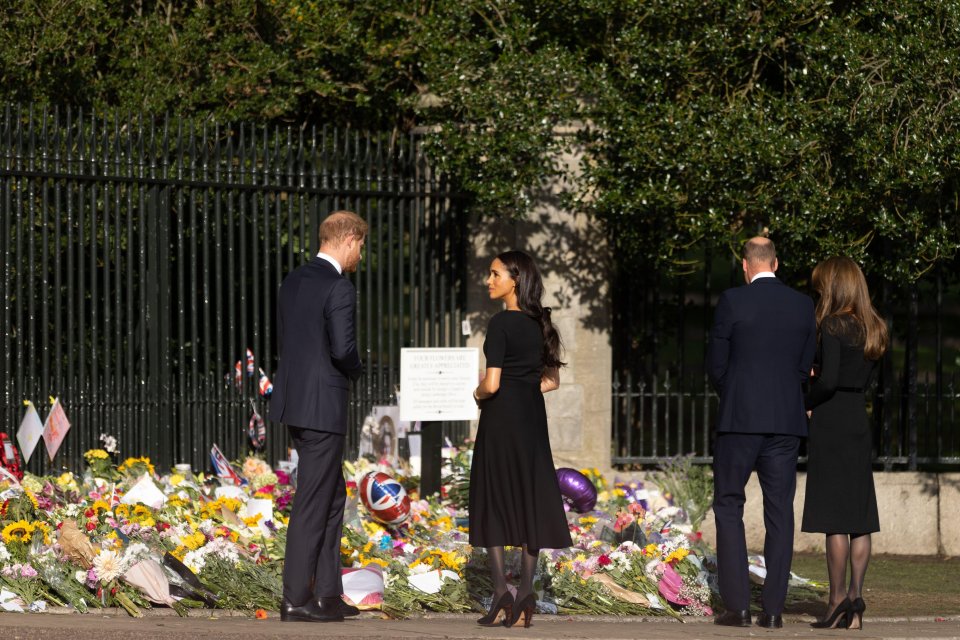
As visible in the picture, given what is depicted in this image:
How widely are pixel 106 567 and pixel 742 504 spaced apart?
9.38 ft

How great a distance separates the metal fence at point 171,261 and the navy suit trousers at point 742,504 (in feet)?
9.89

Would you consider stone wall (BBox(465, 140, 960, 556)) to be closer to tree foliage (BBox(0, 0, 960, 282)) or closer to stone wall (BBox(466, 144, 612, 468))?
stone wall (BBox(466, 144, 612, 468))

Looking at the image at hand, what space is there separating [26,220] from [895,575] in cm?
580

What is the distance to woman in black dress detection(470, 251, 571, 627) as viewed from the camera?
623cm

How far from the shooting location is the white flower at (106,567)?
21.0ft

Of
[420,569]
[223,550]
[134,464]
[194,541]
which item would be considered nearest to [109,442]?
[134,464]

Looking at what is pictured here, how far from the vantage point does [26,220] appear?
882 centimetres

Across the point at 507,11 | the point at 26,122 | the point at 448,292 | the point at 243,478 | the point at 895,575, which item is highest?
the point at 507,11

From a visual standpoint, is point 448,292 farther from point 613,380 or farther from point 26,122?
point 26,122

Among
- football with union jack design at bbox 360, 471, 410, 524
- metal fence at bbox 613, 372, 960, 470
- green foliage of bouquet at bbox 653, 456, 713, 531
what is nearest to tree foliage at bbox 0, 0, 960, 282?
metal fence at bbox 613, 372, 960, 470

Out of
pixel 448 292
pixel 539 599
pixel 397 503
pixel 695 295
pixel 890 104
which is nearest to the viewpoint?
pixel 539 599

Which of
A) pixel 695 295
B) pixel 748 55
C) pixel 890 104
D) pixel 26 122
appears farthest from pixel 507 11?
pixel 695 295

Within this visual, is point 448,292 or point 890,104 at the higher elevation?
point 890,104

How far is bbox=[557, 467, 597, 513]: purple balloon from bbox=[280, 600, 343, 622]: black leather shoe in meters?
2.62
